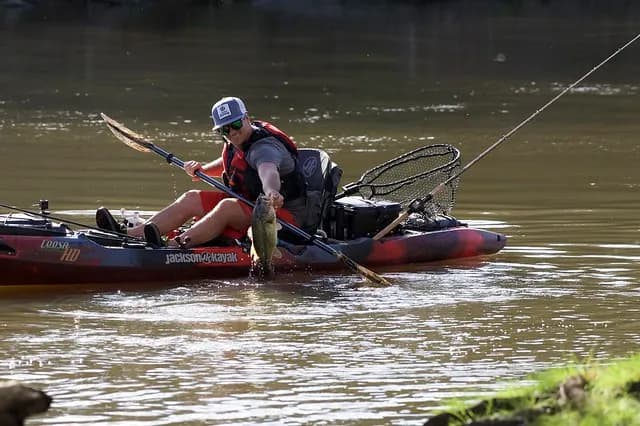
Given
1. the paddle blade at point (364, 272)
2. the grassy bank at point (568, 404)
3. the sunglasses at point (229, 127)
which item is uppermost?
the sunglasses at point (229, 127)

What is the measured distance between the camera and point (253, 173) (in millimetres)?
11430

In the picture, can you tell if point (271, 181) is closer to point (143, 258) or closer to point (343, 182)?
point (143, 258)

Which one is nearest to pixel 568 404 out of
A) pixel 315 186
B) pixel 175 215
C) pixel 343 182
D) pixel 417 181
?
pixel 315 186

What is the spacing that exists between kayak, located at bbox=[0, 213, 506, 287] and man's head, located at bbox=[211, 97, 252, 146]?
74 centimetres

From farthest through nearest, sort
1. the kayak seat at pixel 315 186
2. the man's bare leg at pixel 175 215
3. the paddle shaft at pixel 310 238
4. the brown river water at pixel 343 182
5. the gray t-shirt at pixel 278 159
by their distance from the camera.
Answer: the kayak seat at pixel 315 186
the man's bare leg at pixel 175 215
the paddle shaft at pixel 310 238
the gray t-shirt at pixel 278 159
the brown river water at pixel 343 182

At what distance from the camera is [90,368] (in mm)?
8609

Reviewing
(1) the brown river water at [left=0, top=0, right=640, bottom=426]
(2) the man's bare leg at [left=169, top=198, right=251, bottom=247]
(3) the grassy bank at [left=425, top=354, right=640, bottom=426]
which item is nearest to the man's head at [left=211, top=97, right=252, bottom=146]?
(2) the man's bare leg at [left=169, top=198, right=251, bottom=247]

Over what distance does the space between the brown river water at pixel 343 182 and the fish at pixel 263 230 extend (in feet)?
1.05

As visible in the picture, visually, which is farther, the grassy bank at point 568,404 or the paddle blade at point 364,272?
the paddle blade at point 364,272

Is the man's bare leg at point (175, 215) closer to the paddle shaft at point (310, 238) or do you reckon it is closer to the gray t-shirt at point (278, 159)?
the paddle shaft at point (310, 238)

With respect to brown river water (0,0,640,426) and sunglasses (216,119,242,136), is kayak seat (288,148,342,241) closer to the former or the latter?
brown river water (0,0,640,426)

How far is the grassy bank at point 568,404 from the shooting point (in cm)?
604

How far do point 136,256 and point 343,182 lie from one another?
205 inches

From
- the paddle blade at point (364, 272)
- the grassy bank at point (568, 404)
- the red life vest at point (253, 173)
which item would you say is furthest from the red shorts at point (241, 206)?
the grassy bank at point (568, 404)
